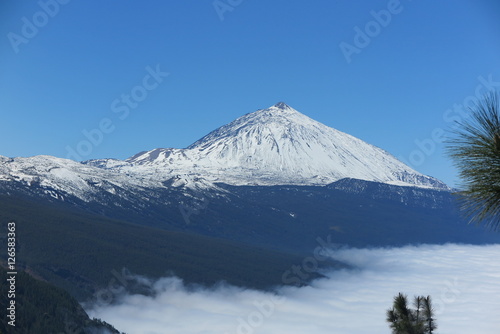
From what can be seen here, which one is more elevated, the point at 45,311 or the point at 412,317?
the point at 45,311

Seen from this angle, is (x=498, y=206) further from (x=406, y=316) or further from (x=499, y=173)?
(x=406, y=316)

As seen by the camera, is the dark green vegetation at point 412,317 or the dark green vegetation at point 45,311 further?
the dark green vegetation at point 45,311

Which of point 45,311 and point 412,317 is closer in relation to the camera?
point 412,317

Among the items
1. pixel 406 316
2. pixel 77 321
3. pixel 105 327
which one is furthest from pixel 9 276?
pixel 406 316

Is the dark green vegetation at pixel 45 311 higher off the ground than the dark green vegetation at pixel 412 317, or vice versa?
the dark green vegetation at pixel 45 311

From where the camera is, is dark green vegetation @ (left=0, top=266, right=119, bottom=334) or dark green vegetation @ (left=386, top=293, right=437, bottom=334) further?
dark green vegetation @ (left=0, top=266, right=119, bottom=334)
